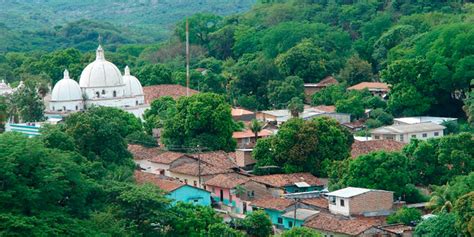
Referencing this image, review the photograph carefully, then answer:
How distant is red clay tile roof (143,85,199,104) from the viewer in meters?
58.8

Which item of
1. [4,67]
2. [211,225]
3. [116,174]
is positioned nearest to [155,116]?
[116,174]

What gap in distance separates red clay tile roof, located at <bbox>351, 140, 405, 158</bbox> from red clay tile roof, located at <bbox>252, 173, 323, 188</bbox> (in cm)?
317

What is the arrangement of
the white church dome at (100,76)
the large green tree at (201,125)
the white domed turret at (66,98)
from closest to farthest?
1. the large green tree at (201,125)
2. the white domed turret at (66,98)
3. the white church dome at (100,76)

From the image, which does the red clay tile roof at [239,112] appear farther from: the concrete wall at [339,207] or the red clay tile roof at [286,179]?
the concrete wall at [339,207]

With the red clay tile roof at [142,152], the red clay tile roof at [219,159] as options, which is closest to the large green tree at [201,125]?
the red clay tile roof at [142,152]

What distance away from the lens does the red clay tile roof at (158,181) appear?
37.4 m

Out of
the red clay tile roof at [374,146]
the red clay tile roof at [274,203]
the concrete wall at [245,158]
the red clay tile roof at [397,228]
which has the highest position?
the red clay tile roof at [374,146]

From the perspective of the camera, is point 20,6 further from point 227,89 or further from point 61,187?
point 61,187

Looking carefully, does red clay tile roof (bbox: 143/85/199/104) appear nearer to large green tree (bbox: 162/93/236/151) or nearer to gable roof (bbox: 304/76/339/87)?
gable roof (bbox: 304/76/339/87)

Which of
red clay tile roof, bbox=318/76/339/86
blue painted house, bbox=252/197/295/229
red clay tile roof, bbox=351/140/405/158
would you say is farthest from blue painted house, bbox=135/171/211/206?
red clay tile roof, bbox=318/76/339/86

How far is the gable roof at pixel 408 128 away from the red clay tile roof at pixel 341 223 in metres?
12.8

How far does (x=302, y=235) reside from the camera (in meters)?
30.7

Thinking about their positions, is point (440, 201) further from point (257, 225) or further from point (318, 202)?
point (257, 225)

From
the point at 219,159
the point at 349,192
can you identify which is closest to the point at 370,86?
the point at 219,159
